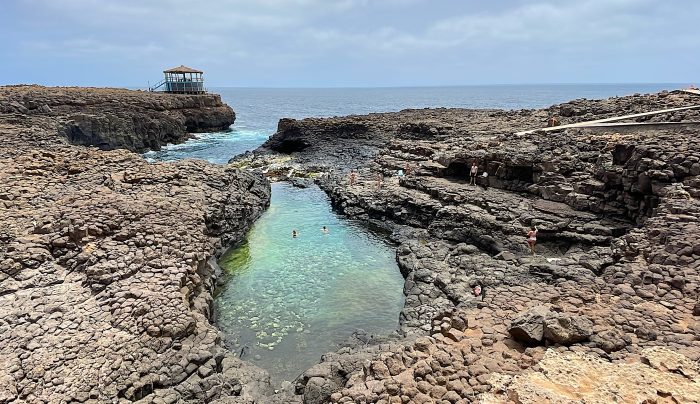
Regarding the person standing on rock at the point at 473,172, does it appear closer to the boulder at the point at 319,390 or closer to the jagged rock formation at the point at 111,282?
the jagged rock formation at the point at 111,282

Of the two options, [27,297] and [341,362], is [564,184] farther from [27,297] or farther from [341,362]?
[27,297]

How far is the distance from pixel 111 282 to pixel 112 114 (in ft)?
155

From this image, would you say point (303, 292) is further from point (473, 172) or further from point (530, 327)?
point (473, 172)

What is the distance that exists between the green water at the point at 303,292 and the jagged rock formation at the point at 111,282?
143 centimetres

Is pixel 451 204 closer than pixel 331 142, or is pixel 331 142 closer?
pixel 451 204

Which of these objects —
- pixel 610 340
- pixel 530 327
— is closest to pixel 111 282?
pixel 530 327

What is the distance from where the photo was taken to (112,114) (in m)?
54.7

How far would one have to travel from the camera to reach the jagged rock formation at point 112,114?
46.5 metres

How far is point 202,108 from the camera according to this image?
7919 centimetres

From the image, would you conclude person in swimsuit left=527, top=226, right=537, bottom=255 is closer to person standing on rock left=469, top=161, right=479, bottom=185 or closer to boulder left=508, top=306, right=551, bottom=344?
person standing on rock left=469, top=161, right=479, bottom=185

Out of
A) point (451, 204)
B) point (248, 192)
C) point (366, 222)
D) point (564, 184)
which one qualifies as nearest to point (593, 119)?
point (564, 184)

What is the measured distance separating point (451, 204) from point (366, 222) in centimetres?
599

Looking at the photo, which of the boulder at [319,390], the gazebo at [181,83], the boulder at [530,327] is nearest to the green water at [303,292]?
the boulder at [319,390]

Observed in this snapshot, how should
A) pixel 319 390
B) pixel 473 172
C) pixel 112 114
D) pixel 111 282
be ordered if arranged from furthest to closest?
pixel 112 114, pixel 473 172, pixel 111 282, pixel 319 390
